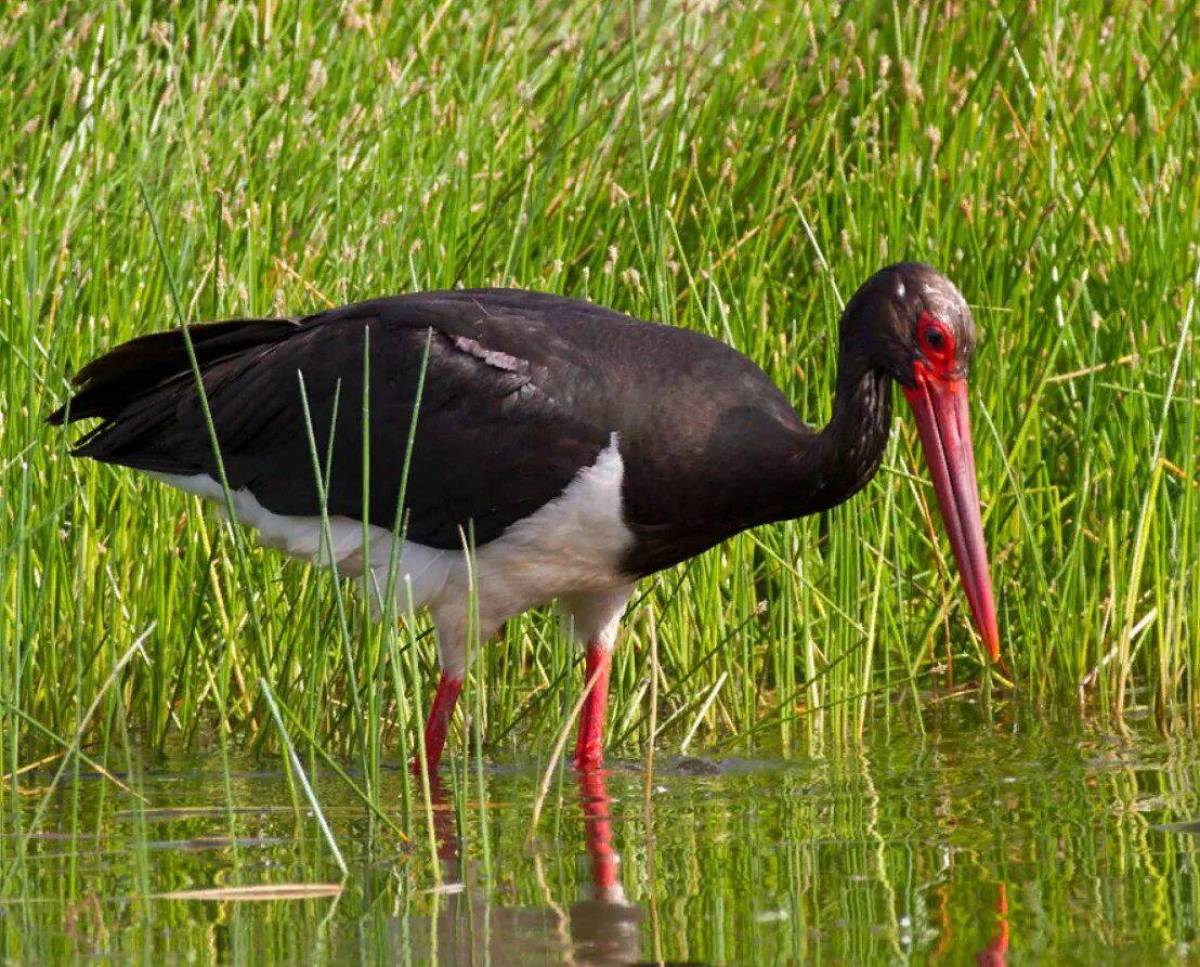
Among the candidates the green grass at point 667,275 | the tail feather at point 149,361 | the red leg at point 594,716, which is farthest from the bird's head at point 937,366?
the tail feather at point 149,361

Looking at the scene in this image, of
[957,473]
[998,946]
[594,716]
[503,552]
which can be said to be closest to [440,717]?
[594,716]

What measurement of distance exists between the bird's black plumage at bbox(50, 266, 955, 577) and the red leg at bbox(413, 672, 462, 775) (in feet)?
1.21

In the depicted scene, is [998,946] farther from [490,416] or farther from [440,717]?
[440,717]

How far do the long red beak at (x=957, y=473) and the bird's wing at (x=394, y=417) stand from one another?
71cm

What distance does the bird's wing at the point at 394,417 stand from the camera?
521cm

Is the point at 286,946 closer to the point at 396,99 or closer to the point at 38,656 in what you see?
the point at 38,656

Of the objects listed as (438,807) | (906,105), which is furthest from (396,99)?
(438,807)

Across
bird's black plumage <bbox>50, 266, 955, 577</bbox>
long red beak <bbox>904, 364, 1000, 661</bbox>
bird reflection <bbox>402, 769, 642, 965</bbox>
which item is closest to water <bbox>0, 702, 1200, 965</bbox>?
bird reflection <bbox>402, 769, 642, 965</bbox>

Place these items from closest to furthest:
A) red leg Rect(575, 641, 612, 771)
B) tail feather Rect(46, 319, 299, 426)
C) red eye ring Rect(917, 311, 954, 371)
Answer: red eye ring Rect(917, 311, 954, 371), tail feather Rect(46, 319, 299, 426), red leg Rect(575, 641, 612, 771)

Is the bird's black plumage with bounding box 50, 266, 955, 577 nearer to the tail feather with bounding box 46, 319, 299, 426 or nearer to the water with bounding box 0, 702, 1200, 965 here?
the tail feather with bounding box 46, 319, 299, 426

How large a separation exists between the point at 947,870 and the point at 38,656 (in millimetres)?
2450

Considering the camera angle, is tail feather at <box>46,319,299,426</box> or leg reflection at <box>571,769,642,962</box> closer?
leg reflection at <box>571,769,642,962</box>

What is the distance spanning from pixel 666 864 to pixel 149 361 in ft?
7.00

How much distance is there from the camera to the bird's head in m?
4.98
